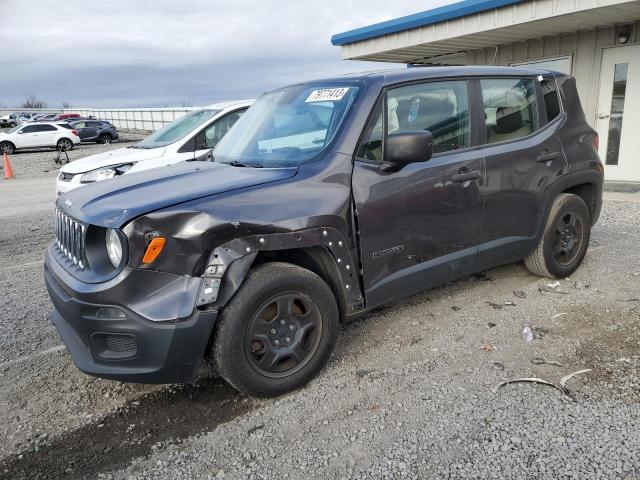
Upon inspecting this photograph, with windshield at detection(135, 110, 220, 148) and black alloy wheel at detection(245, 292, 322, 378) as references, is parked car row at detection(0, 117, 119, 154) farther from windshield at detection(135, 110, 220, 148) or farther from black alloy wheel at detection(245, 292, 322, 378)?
black alloy wheel at detection(245, 292, 322, 378)

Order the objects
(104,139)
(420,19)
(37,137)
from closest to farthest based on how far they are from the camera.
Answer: (420,19) → (37,137) → (104,139)

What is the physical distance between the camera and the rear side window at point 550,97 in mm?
4418

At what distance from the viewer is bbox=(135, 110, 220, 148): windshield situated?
7.40 meters

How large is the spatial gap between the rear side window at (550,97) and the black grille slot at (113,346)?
3753mm

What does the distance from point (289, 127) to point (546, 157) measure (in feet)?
7.12

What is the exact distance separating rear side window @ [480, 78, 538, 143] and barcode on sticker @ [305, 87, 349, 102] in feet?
3.93

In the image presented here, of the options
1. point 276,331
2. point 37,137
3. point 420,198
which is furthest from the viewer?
point 37,137

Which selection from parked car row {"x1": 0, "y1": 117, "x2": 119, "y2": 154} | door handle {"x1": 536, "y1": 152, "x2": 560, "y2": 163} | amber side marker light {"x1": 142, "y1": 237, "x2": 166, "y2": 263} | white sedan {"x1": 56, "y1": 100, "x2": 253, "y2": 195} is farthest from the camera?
parked car row {"x1": 0, "y1": 117, "x2": 119, "y2": 154}

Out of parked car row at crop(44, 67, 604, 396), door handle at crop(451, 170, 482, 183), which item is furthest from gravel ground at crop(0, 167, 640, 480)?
door handle at crop(451, 170, 482, 183)

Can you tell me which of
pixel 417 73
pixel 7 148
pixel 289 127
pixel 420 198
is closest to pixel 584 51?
pixel 417 73

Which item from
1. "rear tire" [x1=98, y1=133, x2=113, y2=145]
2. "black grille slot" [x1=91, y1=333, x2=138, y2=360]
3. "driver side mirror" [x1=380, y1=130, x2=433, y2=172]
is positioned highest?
"driver side mirror" [x1=380, y1=130, x2=433, y2=172]

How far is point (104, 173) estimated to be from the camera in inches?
282

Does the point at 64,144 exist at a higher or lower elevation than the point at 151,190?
lower

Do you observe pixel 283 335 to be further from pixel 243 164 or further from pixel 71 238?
pixel 71 238
